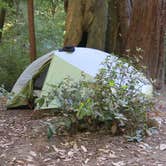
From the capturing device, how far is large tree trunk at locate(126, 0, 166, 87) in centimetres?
748

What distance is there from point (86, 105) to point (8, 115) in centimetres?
184

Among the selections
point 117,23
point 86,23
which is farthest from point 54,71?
point 117,23

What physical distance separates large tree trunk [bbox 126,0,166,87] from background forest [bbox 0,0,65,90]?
480cm

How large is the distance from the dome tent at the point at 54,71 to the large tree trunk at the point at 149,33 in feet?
4.72

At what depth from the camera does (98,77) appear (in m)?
4.75

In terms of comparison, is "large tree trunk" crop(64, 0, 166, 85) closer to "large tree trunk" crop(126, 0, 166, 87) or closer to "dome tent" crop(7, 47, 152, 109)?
"large tree trunk" crop(126, 0, 166, 87)

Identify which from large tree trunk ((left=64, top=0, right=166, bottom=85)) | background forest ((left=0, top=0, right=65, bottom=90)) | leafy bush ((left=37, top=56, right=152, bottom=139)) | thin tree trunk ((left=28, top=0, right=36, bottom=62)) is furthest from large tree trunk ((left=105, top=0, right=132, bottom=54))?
leafy bush ((left=37, top=56, right=152, bottom=139))

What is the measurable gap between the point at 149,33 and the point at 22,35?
268 inches

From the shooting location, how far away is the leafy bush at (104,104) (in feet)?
14.4

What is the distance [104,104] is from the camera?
14.6 ft

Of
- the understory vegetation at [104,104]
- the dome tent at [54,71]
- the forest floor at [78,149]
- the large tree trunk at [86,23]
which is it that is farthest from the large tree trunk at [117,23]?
the forest floor at [78,149]

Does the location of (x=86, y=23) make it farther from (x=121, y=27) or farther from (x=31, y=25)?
(x=31, y=25)

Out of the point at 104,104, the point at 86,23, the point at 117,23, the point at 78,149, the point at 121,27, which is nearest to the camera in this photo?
the point at 78,149

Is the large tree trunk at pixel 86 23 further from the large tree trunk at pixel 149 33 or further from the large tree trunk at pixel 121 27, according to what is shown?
the large tree trunk at pixel 149 33
